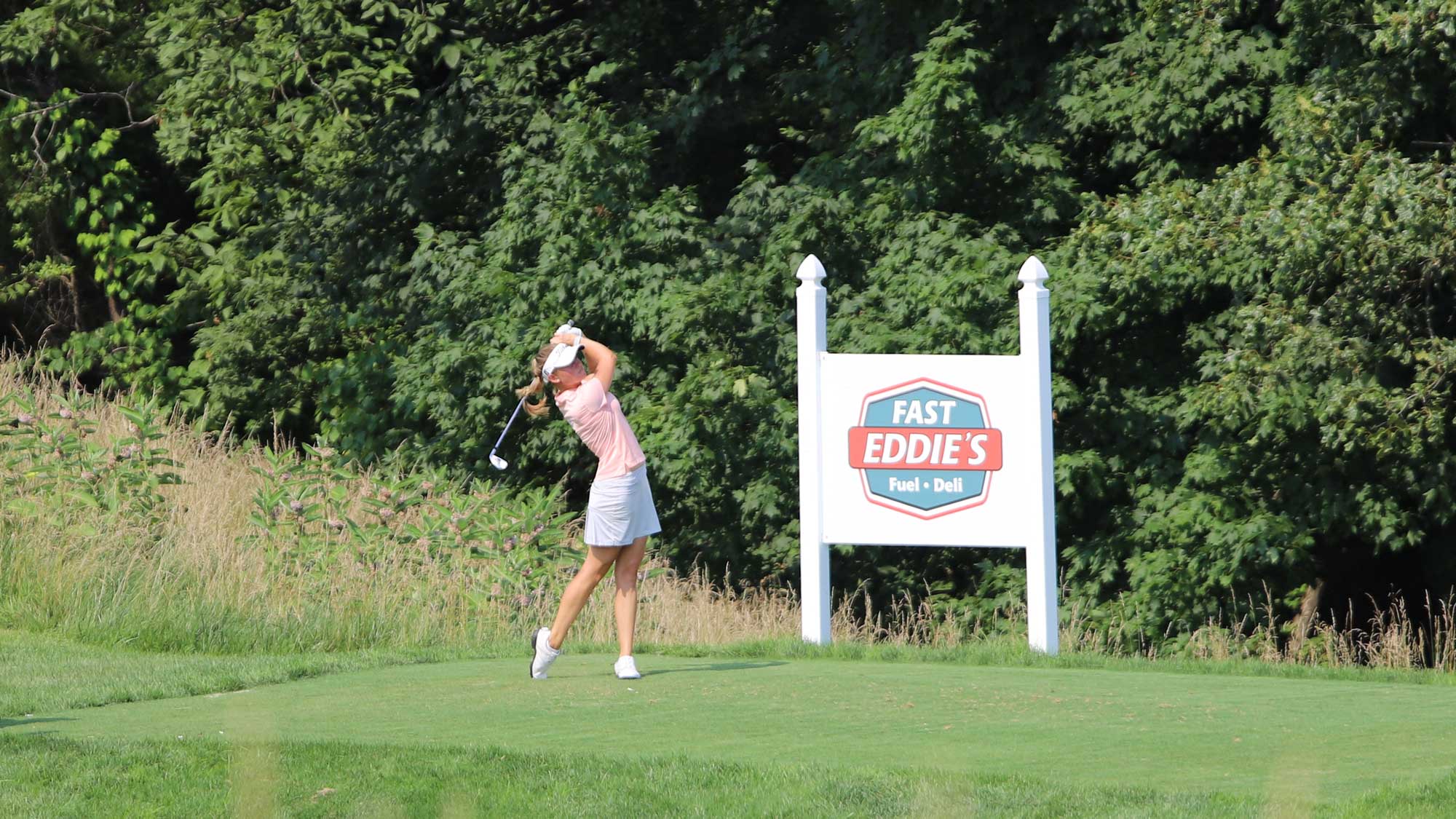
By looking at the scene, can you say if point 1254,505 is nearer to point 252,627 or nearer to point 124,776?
point 252,627

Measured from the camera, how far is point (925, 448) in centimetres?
1132

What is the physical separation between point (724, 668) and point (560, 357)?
1.99 meters

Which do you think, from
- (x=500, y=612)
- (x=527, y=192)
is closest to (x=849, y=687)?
(x=500, y=612)

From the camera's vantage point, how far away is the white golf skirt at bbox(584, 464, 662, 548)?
8758 millimetres

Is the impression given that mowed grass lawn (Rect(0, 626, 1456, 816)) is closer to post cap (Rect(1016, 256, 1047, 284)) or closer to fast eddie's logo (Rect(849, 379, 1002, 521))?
fast eddie's logo (Rect(849, 379, 1002, 521))

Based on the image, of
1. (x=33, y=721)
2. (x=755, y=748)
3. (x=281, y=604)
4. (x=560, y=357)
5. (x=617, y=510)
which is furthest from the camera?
(x=281, y=604)

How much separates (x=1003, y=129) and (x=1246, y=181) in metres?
2.87

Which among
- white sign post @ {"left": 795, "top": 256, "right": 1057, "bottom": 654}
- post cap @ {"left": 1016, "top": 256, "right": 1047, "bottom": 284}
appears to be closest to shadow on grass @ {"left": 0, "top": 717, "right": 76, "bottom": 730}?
white sign post @ {"left": 795, "top": 256, "right": 1057, "bottom": 654}

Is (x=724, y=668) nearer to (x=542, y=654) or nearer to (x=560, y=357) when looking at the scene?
(x=542, y=654)

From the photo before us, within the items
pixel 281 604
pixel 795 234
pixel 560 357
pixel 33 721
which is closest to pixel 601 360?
pixel 560 357

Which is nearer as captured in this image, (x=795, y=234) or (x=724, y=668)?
(x=724, y=668)

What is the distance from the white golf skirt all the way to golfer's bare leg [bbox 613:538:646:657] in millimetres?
118

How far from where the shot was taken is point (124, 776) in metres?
6.56

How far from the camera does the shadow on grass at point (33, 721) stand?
25.6ft
